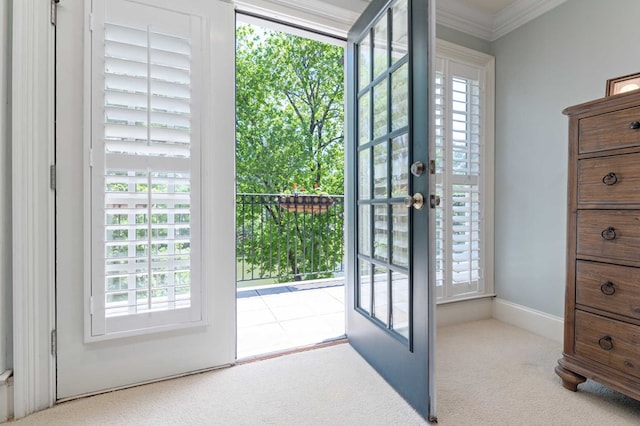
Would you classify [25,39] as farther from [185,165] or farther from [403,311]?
[403,311]

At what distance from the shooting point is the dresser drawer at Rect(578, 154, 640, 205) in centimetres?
126

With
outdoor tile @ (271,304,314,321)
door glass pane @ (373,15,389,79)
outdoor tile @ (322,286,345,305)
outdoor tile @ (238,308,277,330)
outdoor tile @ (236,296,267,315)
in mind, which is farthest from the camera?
outdoor tile @ (322,286,345,305)

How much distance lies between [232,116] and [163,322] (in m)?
1.17

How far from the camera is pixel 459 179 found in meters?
2.33

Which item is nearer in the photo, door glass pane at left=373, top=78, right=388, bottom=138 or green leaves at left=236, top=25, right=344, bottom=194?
door glass pane at left=373, top=78, right=388, bottom=138

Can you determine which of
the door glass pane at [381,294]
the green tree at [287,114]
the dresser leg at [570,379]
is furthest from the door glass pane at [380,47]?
the green tree at [287,114]

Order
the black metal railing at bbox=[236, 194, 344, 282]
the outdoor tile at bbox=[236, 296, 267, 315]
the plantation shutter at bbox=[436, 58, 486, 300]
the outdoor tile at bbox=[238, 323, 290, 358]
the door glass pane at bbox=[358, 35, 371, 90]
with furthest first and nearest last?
the black metal railing at bbox=[236, 194, 344, 282], the outdoor tile at bbox=[236, 296, 267, 315], the plantation shutter at bbox=[436, 58, 486, 300], the outdoor tile at bbox=[238, 323, 290, 358], the door glass pane at bbox=[358, 35, 371, 90]

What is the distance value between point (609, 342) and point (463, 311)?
3.59ft

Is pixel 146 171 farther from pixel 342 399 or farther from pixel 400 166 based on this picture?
pixel 342 399

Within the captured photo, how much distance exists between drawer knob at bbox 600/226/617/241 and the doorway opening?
5.39 ft

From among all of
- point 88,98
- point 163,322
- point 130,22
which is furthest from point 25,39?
point 163,322

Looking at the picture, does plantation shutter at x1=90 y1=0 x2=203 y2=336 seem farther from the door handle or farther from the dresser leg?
the dresser leg

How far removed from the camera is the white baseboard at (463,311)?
2.32m

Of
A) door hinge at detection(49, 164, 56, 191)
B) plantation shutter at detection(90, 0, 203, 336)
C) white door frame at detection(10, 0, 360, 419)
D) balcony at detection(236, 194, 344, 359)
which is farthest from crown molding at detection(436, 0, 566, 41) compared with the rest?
door hinge at detection(49, 164, 56, 191)
